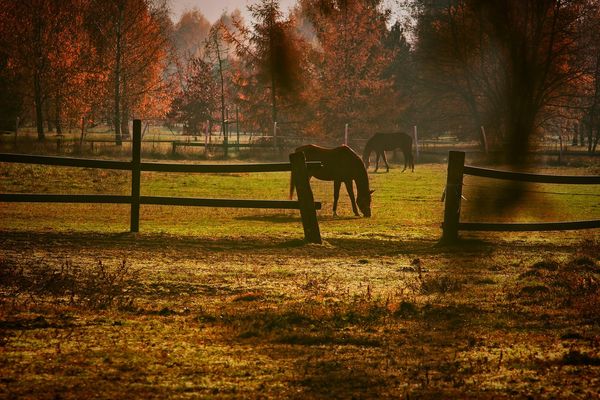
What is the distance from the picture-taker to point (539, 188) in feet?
93.7

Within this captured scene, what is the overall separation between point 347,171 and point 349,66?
33.2 meters

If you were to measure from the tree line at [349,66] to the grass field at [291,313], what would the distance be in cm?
2934

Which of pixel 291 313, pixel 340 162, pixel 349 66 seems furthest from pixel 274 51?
pixel 291 313

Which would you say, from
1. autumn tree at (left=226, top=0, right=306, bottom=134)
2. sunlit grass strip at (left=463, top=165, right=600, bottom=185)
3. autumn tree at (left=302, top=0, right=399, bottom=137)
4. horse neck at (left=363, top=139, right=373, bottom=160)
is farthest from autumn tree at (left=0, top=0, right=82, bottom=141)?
sunlit grass strip at (left=463, top=165, right=600, bottom=185)

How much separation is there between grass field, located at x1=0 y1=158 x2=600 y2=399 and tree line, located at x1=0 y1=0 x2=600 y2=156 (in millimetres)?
29342

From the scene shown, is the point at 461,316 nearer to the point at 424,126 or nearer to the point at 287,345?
the point at 287,345

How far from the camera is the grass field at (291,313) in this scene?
5582 millimetres

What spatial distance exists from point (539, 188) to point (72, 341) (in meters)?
24.3

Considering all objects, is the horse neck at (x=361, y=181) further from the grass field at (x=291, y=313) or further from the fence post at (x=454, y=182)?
the fence post at (x=454, y=182)

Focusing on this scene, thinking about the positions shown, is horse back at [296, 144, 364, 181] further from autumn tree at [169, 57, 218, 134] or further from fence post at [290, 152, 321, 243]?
autumn tree at [169, 57, 218, 134]

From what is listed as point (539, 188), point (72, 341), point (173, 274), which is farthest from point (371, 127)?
point (72, 341)

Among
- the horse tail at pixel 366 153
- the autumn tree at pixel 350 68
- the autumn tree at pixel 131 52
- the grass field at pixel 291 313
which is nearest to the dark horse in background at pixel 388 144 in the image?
the horse tail at pixel 366 153

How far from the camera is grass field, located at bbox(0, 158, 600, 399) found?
5.58 m

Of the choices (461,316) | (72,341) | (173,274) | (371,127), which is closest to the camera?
(72,341)
